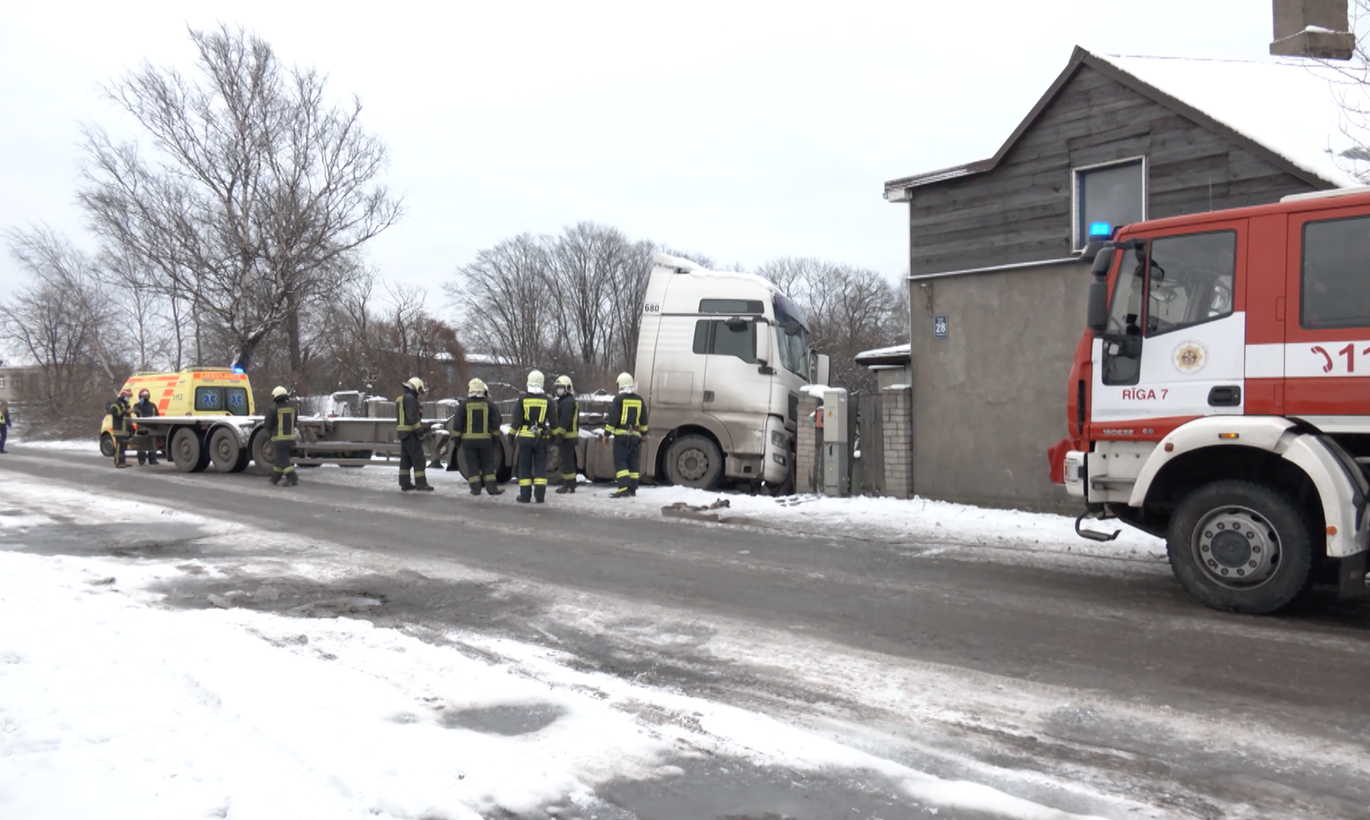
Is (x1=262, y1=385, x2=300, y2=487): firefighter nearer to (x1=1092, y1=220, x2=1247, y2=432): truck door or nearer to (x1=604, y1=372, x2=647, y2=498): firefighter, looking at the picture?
(x1=604, y1=372, x2=647, y2=498): firefighter

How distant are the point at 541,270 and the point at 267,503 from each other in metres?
62.0

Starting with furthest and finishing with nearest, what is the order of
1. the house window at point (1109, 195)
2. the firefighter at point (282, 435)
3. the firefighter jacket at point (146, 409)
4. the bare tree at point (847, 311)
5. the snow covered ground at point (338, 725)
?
the bare tree at point (847, 311), the firefighter jacket at point (146, 409), the firefighter at point (282, 435), the house window at point (1109, 195), the snow covered ground at point (338, 725)

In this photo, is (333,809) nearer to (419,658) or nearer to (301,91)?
(419,658)

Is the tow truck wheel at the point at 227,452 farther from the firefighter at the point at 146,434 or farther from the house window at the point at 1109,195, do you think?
the house window at the point at 1109,195

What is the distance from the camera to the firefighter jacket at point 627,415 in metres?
13.8

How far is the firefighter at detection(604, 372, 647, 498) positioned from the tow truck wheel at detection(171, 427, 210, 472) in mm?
10180

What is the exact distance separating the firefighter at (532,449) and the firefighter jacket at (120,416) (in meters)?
11.9

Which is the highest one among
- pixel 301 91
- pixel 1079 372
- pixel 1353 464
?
pixel 301 91

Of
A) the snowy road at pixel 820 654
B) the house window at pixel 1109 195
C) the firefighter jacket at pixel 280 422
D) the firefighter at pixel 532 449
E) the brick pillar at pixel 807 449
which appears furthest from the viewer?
the firefighter jacket at pixel 280 422

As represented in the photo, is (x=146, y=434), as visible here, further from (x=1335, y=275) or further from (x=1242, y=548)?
(x=1335, y=275)

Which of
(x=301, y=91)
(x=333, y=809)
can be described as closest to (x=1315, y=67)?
(x=333, y=809)

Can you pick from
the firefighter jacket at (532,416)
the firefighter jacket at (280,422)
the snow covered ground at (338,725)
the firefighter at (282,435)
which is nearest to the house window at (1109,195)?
the firefighter jacket at (532,416)

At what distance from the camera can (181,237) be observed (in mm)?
31281

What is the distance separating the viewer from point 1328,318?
6.33 m
